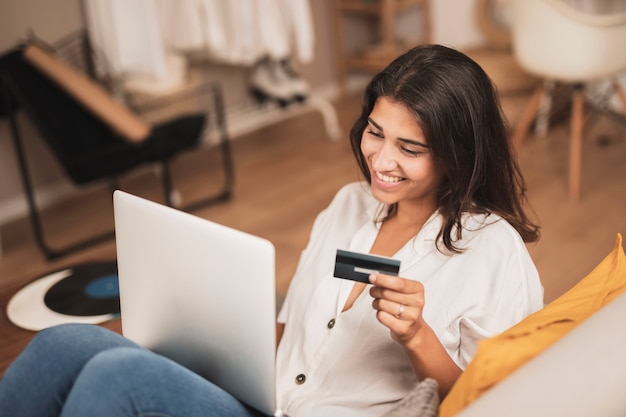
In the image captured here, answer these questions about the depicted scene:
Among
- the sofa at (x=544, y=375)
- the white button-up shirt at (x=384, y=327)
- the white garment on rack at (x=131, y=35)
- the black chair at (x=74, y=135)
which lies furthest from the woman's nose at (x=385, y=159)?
the white garment on rack at (x=131, y=35)

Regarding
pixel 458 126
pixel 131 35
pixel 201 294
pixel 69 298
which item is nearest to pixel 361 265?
pixel 201 294

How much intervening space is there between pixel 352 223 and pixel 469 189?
0.95ft

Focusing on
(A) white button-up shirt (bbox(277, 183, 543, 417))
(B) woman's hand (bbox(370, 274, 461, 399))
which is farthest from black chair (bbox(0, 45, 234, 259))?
(B) woman's hand (bbox(370, 274, 461, 399))

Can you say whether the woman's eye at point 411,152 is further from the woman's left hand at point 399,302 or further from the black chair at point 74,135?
the black chair at point 74,135

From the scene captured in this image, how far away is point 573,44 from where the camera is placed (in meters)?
2.98

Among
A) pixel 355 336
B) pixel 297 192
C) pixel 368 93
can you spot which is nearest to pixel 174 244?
pixel 355 336

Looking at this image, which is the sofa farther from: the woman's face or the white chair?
the white chair

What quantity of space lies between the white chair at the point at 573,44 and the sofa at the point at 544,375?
1923mm

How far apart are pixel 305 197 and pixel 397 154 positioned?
2055mm

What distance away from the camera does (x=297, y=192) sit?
3410mm

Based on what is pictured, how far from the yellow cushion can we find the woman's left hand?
13cm

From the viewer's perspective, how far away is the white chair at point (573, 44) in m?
2.94

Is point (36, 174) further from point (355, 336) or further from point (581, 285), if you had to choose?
point (581, 285)

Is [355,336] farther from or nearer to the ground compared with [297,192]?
farther from the ground
